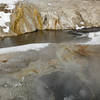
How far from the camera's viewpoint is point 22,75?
7465mm

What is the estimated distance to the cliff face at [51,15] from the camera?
55.7 ft

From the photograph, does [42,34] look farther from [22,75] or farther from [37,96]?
[37,96]

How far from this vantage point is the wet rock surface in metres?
6.59

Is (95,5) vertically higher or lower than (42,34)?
higher

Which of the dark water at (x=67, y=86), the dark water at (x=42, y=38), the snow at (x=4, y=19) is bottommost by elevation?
the dark water at (x=42, y=38)

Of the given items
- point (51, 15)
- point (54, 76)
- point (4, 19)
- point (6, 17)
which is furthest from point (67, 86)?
point (51, 15)

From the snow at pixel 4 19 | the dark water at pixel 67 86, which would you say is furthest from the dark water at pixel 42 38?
the dark water at pixel 67 86

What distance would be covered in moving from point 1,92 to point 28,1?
46.4 ft

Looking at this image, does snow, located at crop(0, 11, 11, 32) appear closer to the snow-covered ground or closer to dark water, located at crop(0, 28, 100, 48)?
the snow-covered ground

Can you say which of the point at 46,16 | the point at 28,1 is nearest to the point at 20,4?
the point at 28,1

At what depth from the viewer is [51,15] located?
59.9 ft

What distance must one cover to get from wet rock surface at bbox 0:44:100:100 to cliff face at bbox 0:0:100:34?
7.99 metres

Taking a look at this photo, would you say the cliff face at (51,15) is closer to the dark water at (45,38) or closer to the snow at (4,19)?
the snow at (4,19)

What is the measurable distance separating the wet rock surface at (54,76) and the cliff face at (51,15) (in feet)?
26.2
